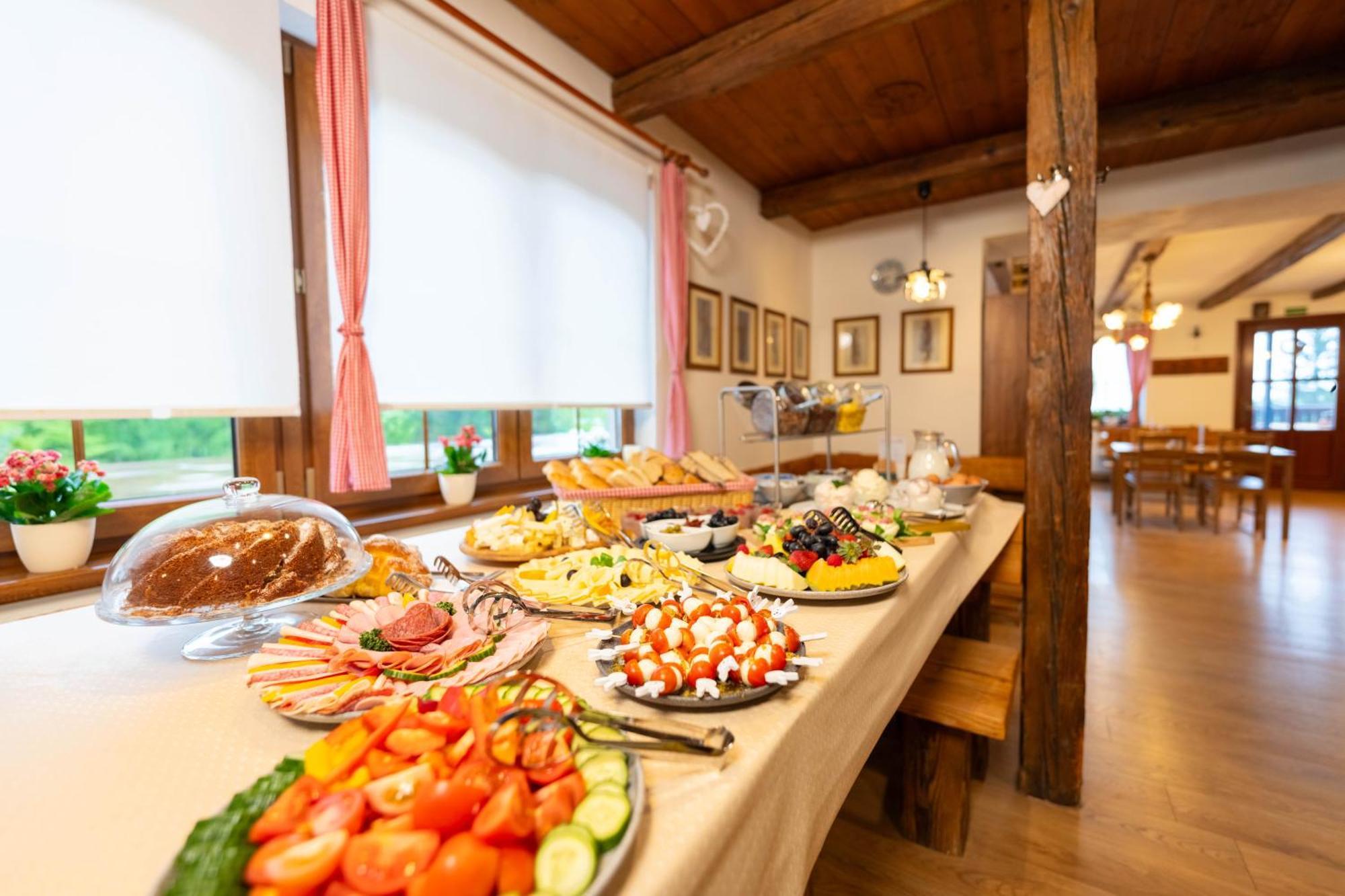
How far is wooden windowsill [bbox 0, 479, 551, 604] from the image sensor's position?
1.31 meters

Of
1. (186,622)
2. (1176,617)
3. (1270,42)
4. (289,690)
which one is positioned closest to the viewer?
(289,690)

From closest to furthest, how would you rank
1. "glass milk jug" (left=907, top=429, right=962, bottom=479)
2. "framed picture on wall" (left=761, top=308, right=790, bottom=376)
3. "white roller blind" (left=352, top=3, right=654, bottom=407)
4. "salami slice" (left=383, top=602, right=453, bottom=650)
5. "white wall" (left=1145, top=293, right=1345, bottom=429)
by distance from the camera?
"salami slice" (left=383, top=602, right=453, bottom=650) < "glass milk jug" (left=907, top=429, right=962, bottom=479) < "white roller blind" (left=352, top=3, right=654, bottom=407) < "framed picture on wall" (left=761, top=308, right=790, bottom=376) < "white wall" (left=1145, top=293, right=1345, bottom=429)

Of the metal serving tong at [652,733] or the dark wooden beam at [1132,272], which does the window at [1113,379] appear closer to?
the dark wooden beam at [1132,272]

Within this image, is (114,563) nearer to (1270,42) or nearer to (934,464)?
(934,464)

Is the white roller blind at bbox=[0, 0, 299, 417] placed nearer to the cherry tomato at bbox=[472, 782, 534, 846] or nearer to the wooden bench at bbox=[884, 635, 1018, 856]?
the cherry tomato at bbox=[472, 782, 534, 846]

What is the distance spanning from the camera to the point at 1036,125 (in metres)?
1.76

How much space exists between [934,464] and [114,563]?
6.63 feet

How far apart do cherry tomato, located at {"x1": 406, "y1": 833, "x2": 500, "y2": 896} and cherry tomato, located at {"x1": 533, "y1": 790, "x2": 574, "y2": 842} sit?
4 cm

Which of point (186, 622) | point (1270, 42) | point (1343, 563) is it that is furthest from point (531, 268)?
point (1343, 563)

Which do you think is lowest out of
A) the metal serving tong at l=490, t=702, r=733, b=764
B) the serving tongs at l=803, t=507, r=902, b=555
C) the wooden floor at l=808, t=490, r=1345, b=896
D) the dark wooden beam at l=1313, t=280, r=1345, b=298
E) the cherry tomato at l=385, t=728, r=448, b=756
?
the wooden floor at l=808, t=490, r=1345, b=896

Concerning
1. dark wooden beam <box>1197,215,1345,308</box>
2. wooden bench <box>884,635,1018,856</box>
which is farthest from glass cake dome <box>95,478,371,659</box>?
dark wooden beam <box>1197,215,1345,308</box>

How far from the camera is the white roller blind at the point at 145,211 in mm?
1330

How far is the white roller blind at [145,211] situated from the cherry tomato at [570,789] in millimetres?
1662

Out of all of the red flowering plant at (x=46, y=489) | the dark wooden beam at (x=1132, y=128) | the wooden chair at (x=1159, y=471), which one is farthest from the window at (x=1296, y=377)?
the red flowering plant at (x=46, y=489)
